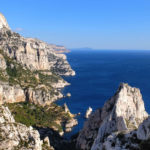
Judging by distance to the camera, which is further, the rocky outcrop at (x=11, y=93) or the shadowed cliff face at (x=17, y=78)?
the shadowed cliff face at (x=17, y=78)

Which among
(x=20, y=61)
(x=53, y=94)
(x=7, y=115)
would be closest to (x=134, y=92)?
(x=7, y=115)

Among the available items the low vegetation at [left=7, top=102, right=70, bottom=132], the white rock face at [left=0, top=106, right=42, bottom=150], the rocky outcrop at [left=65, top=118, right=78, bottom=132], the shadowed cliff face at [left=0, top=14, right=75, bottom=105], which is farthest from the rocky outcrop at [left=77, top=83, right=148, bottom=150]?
the shadowed cliff face at [left=0, top=14, right=75, bottom=105]

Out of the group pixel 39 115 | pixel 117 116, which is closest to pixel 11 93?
pixel 39 115

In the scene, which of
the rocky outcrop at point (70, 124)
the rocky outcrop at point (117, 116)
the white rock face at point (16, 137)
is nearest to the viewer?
the white rock face at point (16, 137)

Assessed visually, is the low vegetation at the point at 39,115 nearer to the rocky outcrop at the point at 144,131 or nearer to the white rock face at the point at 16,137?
the white rock face at the point at 16,137

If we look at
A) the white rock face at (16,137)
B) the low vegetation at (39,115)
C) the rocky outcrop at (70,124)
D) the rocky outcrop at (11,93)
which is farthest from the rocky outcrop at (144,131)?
the rocky outcrop at (11,93)

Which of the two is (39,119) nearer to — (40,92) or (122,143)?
(40,92)
